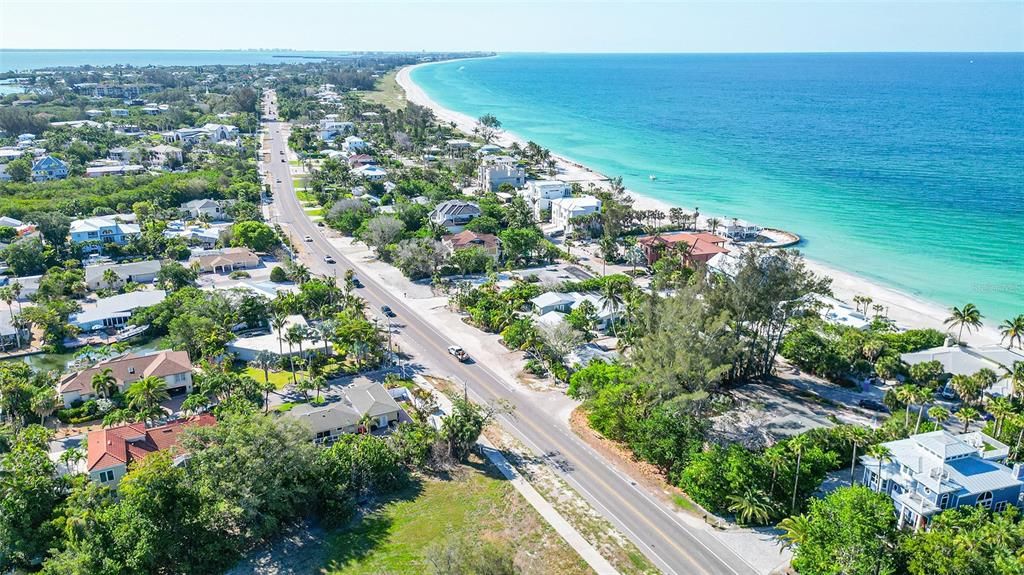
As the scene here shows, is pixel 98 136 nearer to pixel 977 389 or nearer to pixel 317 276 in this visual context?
pixel 317 276

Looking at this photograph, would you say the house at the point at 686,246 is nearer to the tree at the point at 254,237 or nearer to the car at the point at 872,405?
the car at the point at 872,405

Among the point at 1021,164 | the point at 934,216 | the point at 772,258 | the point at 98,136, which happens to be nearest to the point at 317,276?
the point at 772,258

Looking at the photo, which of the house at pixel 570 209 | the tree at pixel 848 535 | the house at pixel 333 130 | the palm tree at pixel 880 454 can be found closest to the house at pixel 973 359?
the palm tree at pixel 880 454

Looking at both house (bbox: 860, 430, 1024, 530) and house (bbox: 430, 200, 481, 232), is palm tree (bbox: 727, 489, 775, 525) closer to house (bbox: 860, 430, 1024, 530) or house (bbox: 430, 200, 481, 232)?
house (bbox: 860, 430, 1024, 530)

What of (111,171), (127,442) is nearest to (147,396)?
(127,442)

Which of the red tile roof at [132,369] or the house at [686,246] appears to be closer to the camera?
the red tile roof at [132,369]

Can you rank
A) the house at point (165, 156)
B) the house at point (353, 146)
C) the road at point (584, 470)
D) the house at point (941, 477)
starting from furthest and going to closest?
the house at point (353, 146) < the house at point (165, 156) < the road at point (584, 470) < the house at point (941, 477)
